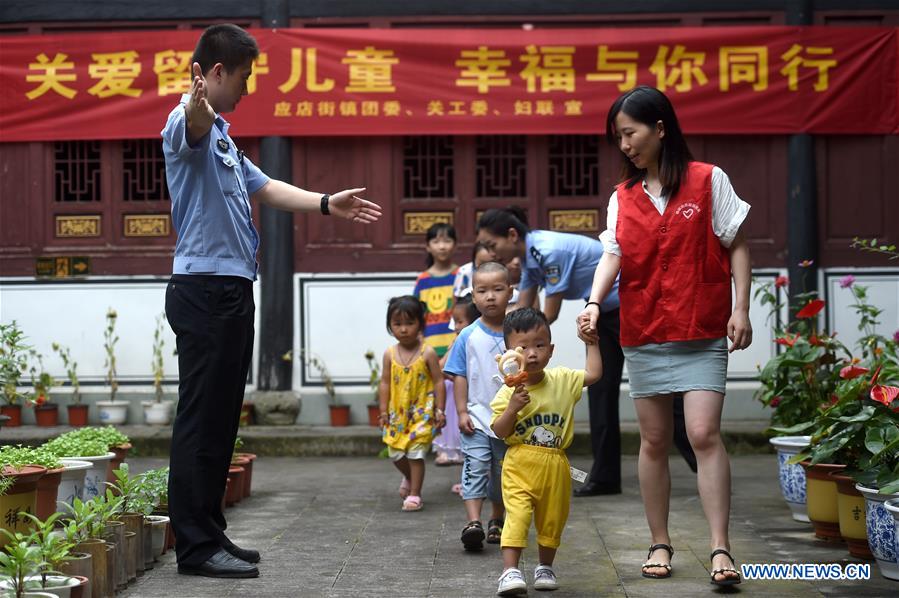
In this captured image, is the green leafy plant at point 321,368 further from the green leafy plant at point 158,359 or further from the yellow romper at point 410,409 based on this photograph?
the yellow romper at point 410,409

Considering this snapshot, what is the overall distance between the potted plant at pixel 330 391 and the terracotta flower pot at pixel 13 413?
8.12 ft

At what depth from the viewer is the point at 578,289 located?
7816 millimetres

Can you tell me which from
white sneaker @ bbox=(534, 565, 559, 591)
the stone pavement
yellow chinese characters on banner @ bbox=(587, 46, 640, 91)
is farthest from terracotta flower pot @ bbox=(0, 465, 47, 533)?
yellow chinese characters on banner @ bbox=(587, 46, 640, 91)

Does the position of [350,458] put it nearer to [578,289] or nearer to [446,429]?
[446,429]

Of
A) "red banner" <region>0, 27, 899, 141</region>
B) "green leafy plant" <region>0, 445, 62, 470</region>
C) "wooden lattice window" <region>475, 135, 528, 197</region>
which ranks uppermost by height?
"red banner" <region>0, 27, 899, 141</region>

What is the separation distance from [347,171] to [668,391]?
19.3 ft

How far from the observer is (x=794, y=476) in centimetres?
675

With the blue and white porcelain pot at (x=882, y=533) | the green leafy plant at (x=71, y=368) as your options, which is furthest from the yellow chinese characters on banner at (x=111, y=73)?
the blue and white porcelain pot at (x=882, y=533)

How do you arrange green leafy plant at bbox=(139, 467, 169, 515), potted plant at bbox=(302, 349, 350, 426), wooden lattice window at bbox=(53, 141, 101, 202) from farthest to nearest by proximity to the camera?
wooden lattice window at bbox=(53, 141, 101, 202) → potted plant at bbox=(302, 349, 350, 426) → green leafy plant at bbox=(139, 467, 169, 515)

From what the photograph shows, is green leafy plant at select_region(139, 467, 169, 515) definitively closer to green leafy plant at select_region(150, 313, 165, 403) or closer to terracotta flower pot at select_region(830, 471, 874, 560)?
→ terracotta flower pot at select_region(830, 471, 874, 560)

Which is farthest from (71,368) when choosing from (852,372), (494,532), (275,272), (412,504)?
(852,372)

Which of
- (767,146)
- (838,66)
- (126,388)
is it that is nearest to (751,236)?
(767,146)

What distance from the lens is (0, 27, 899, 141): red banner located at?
10.4 meters

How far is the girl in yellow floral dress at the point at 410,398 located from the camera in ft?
24.8
